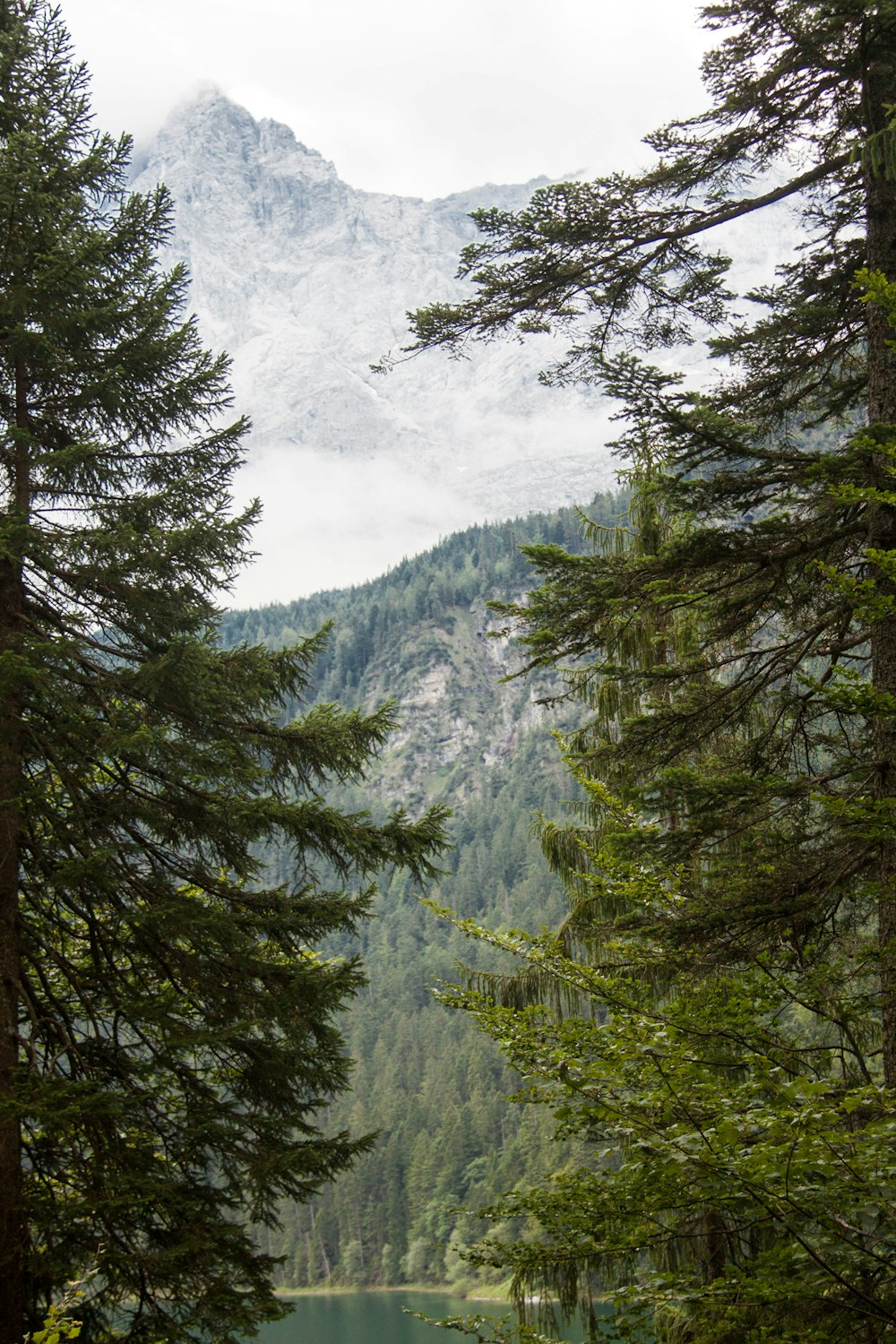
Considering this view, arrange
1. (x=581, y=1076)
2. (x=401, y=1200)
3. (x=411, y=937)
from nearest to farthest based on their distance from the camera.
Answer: (x=581, y=1076) < (x=401, y=1200) < (x=411, y=937)

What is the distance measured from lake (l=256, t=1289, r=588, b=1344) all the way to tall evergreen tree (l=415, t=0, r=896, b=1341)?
40.9m

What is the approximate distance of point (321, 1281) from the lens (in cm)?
8081

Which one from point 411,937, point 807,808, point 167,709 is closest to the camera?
point 807,808

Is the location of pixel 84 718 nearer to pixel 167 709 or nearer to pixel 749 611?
pixel 167 709

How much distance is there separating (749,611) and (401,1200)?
82.0 meters

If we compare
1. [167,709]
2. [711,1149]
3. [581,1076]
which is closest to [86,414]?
[167,709]

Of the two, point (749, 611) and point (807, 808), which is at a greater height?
point (749, 611)

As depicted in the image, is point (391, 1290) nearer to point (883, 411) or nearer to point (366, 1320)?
point (366, 1320)

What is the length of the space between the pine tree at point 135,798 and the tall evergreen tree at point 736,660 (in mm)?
2160

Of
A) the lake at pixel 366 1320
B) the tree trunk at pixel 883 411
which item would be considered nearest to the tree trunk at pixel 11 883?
the tree trunk at pixel 883 411

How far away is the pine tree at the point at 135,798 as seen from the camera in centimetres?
694

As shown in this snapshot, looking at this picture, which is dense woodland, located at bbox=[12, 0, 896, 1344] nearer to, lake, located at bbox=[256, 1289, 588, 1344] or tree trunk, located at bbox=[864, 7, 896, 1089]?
tree trunk, located at bbox=[864, 7, 896, 1089]

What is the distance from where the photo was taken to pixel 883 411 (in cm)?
639

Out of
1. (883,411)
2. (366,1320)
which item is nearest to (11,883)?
(883,411)
